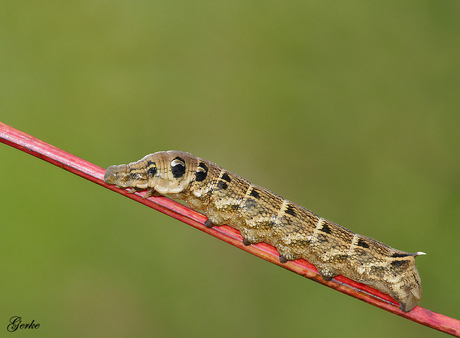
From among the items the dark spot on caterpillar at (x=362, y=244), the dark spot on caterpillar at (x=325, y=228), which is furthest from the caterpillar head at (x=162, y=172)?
the dark spot on caterpillar at (x=362, y=244)

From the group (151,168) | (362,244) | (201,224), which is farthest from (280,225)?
(151,168)

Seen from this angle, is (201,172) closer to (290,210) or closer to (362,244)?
(290,210)

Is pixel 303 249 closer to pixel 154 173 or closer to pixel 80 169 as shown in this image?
pixel 154 173

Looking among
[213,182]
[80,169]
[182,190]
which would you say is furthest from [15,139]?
[213,182]

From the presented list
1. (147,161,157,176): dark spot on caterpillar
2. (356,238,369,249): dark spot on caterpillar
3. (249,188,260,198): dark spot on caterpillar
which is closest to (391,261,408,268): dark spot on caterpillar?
(356,238,369,249): dark spot on caterpillar

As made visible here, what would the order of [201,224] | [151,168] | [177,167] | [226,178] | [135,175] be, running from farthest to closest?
[226,178] → [177,167] → [151,168] → [135,175] → [201,224]
